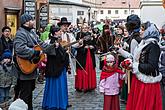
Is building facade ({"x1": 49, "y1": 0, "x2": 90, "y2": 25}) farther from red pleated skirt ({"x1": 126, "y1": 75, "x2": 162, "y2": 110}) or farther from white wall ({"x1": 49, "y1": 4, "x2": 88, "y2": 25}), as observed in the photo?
red pleated skirt ({"x1": 126, "y1": 75, "x2": 162, "y2": 110})

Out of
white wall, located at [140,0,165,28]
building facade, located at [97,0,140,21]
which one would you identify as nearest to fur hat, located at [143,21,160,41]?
white wall, located at [140,0,165,28]

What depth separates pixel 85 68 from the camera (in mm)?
10703

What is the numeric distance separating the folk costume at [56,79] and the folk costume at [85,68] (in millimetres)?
2378

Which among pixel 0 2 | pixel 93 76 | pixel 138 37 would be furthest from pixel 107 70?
pixel 0 2

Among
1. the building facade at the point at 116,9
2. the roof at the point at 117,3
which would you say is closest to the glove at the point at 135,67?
the building facade at the point at 116,9

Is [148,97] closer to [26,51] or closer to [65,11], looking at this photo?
[26,51]

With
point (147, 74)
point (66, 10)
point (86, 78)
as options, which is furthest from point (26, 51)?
point (66, 10)

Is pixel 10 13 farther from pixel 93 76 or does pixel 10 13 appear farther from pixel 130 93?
pixel 130 93

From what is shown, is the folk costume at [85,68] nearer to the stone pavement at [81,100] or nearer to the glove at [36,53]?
the stone pavement at [81,100]

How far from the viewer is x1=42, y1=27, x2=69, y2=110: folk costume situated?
8070 mm

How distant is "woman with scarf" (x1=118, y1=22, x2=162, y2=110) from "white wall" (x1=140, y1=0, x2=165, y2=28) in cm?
666

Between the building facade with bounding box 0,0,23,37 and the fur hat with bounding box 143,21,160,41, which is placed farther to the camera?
the building facade with bounding box 0,0,23,37

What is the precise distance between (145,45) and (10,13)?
33.0 ft

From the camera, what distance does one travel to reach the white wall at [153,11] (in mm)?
12703
